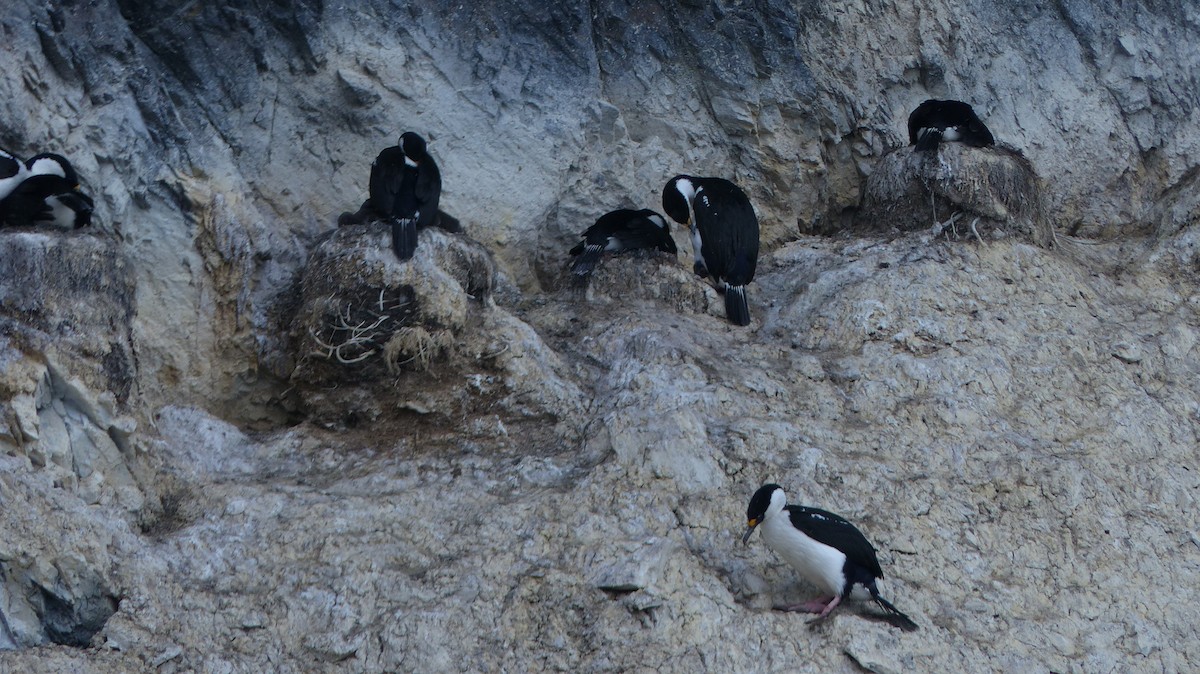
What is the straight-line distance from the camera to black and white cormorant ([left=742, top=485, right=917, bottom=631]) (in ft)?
21.8

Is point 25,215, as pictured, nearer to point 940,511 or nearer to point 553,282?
point 553,282

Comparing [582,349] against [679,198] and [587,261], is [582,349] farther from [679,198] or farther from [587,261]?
[679,198]

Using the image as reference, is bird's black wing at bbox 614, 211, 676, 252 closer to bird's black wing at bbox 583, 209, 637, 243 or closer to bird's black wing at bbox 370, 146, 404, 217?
bird's black wing at bbox 583, 209, 637, 243

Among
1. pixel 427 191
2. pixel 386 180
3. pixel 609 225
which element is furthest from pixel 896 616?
pixel 386 180

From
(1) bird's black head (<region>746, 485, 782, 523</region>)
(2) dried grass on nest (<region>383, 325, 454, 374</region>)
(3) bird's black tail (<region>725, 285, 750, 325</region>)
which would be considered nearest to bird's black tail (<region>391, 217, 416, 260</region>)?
(2) dried grass on nest (<region>383, 325, 454, 374</region>)

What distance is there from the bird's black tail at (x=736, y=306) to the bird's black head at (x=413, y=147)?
1.92 metres

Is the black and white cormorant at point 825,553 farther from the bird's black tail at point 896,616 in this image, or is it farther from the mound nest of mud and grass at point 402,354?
the mound nest of mud and grass at point 402,354

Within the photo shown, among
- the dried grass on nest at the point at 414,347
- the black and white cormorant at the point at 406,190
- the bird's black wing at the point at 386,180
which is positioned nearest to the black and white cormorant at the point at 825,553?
the dried grass on nest at the point at 414,347

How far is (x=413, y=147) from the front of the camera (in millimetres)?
8656

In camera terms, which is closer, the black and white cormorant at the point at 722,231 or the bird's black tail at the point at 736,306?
the bird's black tail at the point at 736,306

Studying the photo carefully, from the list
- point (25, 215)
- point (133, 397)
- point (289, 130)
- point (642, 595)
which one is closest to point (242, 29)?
point (289, 130)

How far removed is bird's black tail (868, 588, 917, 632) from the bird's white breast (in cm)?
16

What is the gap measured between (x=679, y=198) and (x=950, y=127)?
1.70 metres

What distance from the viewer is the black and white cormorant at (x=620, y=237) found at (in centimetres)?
916
